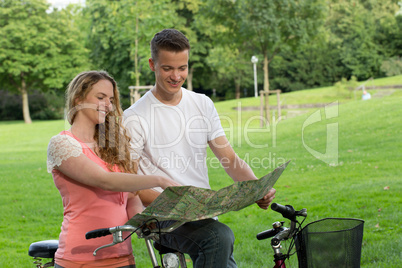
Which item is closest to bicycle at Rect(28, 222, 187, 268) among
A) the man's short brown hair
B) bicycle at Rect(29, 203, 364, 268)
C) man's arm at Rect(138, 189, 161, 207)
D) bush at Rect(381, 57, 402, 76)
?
bicycle at Rect(29, 203, 364, 268)

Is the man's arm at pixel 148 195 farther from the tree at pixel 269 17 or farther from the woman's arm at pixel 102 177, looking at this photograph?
the tree at pixel 269 17

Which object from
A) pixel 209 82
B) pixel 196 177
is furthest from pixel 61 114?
pixel 196 177

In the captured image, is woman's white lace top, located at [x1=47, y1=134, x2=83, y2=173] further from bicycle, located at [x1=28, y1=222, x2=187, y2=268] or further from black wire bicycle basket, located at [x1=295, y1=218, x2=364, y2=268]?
black wire bicycle basket, located at [x1=295, y1=218, x2=364, y2=268]

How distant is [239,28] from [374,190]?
76.0 ft

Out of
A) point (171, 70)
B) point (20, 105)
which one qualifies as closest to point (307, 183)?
point (171, 70)

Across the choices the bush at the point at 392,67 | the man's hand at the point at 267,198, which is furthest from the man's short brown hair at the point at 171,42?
the bush at the point at 392,67

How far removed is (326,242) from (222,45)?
3100cm

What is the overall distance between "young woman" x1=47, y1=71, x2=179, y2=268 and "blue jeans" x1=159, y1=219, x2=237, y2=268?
303mm

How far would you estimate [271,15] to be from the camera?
2962 cm

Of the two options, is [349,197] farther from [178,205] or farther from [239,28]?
[239,28]

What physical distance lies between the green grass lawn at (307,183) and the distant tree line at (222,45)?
11.4 m

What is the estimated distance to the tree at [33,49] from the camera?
131ft

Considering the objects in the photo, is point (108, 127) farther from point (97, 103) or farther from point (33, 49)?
point (33, 49)

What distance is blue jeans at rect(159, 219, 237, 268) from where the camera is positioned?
2527 millimetres
